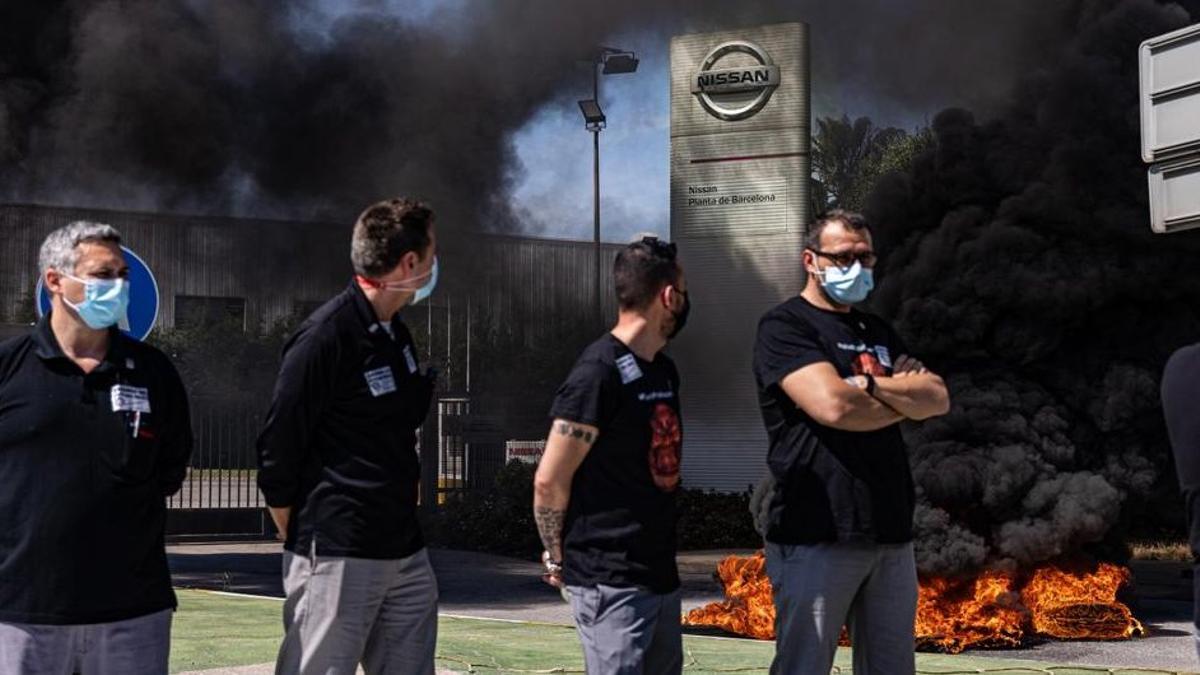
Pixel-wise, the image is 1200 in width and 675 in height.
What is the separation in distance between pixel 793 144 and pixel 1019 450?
9288 mm

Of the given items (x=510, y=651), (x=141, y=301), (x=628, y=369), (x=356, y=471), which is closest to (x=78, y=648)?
(x=356, y=471)

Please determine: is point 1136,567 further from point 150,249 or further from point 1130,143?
point 150,249

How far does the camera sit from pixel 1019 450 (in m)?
11.2

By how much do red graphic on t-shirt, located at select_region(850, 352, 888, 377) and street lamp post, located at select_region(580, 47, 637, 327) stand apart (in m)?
18.6

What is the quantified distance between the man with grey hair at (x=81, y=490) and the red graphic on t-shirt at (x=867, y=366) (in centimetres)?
192

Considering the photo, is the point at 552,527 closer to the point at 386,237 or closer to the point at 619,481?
the point at 619,481

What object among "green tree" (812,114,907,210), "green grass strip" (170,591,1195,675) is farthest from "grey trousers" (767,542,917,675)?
"green tree" (812,114,907,210)

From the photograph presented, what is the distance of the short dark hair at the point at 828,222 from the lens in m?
4.80

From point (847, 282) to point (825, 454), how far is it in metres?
0.52

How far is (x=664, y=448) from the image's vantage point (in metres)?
4.36

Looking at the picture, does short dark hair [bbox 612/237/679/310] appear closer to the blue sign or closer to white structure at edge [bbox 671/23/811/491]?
the blue sign

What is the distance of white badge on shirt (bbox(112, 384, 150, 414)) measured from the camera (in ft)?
12.7

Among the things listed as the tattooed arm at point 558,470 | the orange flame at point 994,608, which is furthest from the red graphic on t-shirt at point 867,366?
the orange flame at point 994,608

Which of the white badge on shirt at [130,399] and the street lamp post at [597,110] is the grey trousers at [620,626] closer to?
the white badge on shirt at [130,399]
